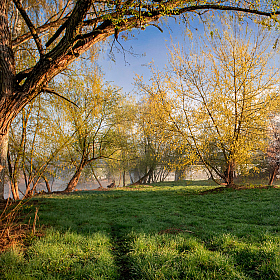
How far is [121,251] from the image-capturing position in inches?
143

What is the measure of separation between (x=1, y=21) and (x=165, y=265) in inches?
201

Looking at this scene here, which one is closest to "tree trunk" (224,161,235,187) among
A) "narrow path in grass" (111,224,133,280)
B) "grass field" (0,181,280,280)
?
"grass field" (0,181,280,280)

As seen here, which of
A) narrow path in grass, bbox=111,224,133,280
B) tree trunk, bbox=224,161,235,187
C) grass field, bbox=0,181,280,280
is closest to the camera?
grass field, bbox=0,181,280,280

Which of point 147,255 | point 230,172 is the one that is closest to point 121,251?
point 147,255

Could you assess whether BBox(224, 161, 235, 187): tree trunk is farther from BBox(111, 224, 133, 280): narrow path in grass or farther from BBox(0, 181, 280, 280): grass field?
BBox(111, 224, 133, 280): narrow path in grass

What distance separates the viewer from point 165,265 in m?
2.81

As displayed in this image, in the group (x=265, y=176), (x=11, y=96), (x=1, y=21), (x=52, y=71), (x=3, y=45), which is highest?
(x=1, y=21)

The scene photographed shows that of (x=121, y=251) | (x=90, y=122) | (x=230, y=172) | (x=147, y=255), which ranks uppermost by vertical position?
(x=90, y=122)

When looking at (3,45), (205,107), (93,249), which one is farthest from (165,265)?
(205,107)

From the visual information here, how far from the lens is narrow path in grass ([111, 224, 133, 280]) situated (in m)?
2.90

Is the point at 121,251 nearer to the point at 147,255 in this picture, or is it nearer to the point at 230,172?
the point at 147,255

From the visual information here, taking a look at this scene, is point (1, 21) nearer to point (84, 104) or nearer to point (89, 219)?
point (89, 219)

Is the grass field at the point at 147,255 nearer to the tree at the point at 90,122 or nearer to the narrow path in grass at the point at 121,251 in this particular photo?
the narrow path in grass at the point at 121,251

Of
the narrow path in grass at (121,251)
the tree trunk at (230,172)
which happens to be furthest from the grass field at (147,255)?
the tree trunk at (230,172)
